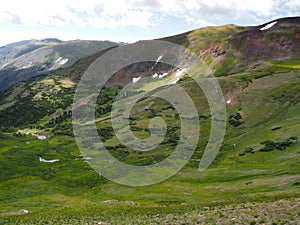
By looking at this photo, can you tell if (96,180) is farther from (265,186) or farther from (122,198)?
(265,186)

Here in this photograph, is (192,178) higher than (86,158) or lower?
higher

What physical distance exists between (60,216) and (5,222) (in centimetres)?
788

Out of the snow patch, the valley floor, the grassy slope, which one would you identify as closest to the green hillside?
the valley floor

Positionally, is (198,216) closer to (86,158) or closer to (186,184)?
(186,184)

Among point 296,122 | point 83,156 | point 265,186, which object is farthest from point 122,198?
point 296,122

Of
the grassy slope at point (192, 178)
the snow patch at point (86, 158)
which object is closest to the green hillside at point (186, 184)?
the grassy slope at point (192, 178)

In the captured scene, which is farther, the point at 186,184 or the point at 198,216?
the point at 186,184

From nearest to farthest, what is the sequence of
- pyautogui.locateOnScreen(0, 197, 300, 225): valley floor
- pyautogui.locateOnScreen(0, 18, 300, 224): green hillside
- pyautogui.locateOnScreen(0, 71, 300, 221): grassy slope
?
1. pyautogui.locateOnScreen(0, 197, 300, 225): valley floor
2. pyautogui.locateOnScreen(0, 18, 300, 224): green hillside
3. pyautogui.locateOnScreen(0, 71, 300, 221): grassy slope

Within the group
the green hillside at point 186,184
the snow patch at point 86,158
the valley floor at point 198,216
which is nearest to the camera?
the valley floor at point 198,216

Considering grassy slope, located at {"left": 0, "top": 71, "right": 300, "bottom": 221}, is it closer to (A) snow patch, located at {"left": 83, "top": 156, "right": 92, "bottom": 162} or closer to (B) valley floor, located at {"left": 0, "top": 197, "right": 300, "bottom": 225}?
(A) snow patch, located at {"left": 83, "top": 156, "right": 92, "bottom": 162}

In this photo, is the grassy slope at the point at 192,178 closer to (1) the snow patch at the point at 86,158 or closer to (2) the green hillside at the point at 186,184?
(2) the green hillside at the point at 186,184

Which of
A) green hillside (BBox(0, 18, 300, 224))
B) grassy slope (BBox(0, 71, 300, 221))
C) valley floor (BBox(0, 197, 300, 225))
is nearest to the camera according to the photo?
valley floor (BBox(0, 197, 300, 225))

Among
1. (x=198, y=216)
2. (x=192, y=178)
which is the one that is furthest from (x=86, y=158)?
(x=198, y=216)

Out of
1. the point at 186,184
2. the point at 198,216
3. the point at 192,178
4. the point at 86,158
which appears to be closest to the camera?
the point at 198,216
